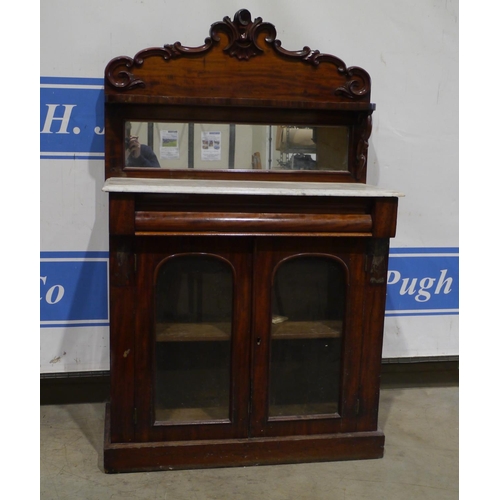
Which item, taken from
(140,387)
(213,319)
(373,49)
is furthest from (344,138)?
(140,387)

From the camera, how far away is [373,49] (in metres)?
2.50

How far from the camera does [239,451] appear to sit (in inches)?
81.5

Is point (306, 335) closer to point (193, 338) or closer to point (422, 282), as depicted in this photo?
point (193, 338)

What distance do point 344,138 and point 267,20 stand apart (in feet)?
1.85

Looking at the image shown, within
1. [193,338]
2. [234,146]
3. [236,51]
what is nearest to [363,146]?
[234,146]

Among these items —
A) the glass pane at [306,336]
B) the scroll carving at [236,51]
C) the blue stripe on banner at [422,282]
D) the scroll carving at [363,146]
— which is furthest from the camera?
the blue stripe on banner at [422,282]

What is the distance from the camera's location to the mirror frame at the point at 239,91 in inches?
88.0

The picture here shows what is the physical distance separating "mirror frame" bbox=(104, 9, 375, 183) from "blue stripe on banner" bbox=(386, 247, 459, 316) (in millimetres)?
533

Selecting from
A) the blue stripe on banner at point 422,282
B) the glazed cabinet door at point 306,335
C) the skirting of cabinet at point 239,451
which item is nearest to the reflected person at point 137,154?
the glazed cabinet door at point 306,335

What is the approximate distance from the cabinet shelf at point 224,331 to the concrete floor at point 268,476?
457 millimetres

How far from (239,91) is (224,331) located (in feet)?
3.00

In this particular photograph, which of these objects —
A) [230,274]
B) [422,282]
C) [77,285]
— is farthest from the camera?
[422,282]

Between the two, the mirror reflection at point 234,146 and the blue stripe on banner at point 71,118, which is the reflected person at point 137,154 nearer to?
the mirror reflection at point 234,146

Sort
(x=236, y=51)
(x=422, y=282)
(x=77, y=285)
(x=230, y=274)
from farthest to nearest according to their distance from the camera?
1. (x=422, y=282)
2. (x=77, y=285)
3. (x=236, y=51)
4. (x=230, y=274)
